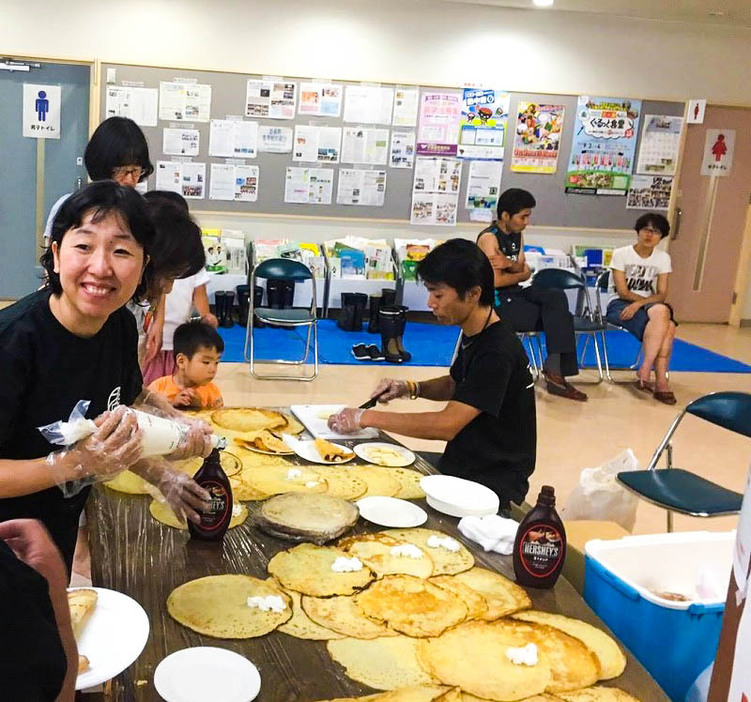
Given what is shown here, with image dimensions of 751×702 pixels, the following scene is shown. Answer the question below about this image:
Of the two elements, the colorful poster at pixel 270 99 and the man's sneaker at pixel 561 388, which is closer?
the man's sneaker at pixel 561 388

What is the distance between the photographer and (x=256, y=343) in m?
6.25

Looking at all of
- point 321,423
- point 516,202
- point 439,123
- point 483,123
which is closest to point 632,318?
point 516,202

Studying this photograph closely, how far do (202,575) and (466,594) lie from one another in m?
0.51

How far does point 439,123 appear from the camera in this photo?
282 inches

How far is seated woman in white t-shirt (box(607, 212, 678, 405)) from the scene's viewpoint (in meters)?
5.63

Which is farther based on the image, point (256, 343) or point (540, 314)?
point (256, 343)

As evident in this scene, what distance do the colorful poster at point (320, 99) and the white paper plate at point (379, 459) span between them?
508cm

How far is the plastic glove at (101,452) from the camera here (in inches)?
56.2

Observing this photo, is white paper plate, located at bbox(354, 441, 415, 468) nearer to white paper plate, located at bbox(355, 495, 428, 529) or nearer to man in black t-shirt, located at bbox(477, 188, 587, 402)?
white paper plate, located at bbox(355, 495, 428, 529)

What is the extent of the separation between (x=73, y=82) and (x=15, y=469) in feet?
19.2

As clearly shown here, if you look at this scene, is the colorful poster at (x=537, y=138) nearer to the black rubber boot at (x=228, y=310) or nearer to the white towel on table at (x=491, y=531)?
the black rubber boot at (x=228, y=310)

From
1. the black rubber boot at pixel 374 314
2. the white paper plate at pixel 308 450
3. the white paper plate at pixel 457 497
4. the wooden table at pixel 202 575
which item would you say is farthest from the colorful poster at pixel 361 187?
the wooden table at pixel 202 575

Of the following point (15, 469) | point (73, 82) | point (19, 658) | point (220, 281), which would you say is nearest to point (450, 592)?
point (15, 469)

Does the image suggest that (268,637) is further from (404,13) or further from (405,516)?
(404,13)
